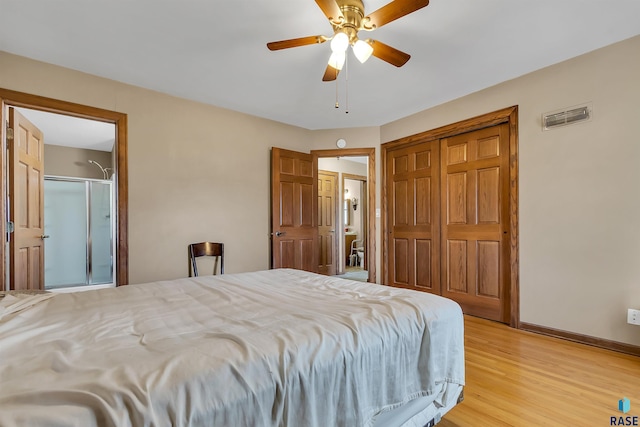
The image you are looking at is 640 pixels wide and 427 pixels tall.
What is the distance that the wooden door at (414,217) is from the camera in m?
3.76

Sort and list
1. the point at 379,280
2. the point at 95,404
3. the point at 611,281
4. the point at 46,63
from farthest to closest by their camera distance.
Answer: the point at 379,280, the point at 46,63, the point at 611,281, the point at 95,404

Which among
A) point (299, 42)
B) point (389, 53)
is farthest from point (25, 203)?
point (389, 53)

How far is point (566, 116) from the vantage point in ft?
8.64

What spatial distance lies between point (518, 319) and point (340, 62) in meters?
A: 2.89

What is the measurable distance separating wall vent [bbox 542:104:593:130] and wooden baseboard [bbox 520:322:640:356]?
1844 mm

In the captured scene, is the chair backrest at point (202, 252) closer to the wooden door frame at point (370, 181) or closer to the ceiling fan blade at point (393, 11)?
the wooden door frame at point (370, 181)

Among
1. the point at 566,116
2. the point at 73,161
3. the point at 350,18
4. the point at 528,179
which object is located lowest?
the point at 528,179

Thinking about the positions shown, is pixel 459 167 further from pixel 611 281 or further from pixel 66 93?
pixel 66 93

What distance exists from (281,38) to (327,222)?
421cm

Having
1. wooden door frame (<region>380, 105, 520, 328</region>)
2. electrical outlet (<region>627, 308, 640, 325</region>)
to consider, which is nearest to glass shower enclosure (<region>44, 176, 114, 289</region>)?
wooden door frame (<region>380, 105, 520, 328</region>)

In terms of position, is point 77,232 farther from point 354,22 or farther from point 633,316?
point 633,316

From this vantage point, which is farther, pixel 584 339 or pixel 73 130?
pixel 73 130

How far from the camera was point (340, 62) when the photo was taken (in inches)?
80.3

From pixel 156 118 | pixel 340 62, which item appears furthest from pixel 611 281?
pixel 156 118
